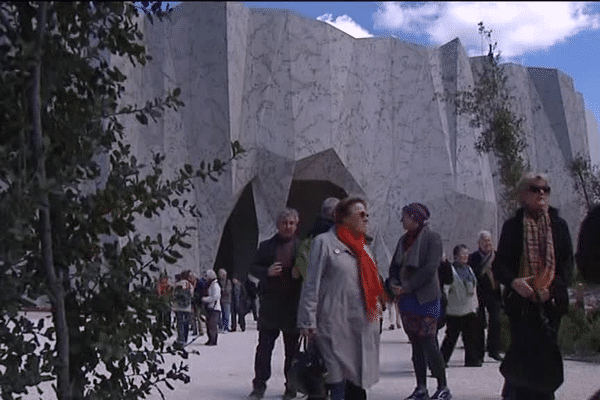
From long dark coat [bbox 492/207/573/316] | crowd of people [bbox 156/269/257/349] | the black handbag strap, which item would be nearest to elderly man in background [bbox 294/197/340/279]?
the black handbag strap

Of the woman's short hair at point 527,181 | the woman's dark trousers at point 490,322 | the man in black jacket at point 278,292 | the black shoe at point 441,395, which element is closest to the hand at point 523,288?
the woman's short hair at point 527,181

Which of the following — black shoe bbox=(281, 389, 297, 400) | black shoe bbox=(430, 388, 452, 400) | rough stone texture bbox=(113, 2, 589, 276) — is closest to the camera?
black shoe bbox=(430, 388, 452, 400)

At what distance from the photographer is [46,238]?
304cm

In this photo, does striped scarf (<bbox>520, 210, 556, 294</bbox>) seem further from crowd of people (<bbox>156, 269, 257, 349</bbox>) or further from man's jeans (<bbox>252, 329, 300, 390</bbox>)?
man's jeans (<bbox>252, 329, 300, 390</bbox>)

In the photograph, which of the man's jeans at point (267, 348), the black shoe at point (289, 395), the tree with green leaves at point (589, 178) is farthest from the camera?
the tree with green leaves at point (589, 178)

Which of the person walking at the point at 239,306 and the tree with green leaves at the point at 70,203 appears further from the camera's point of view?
the person walking at the point at 239,306

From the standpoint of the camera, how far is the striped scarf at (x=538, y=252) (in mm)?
4715

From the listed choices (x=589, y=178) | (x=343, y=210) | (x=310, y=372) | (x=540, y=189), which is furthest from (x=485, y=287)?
(x=589, y=178)

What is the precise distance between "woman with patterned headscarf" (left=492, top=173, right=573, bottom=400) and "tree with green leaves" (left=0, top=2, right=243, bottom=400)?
2119mm

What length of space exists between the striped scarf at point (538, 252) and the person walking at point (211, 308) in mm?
10196

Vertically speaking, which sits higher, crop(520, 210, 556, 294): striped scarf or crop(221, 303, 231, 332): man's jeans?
crop(520, 210, 556, 294): striped scarf

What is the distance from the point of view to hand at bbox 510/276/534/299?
4641 mm

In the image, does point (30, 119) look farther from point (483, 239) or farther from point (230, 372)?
point (483, 239)

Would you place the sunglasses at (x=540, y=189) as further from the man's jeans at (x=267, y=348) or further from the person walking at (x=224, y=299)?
the person walking at (x=224, y=299)
